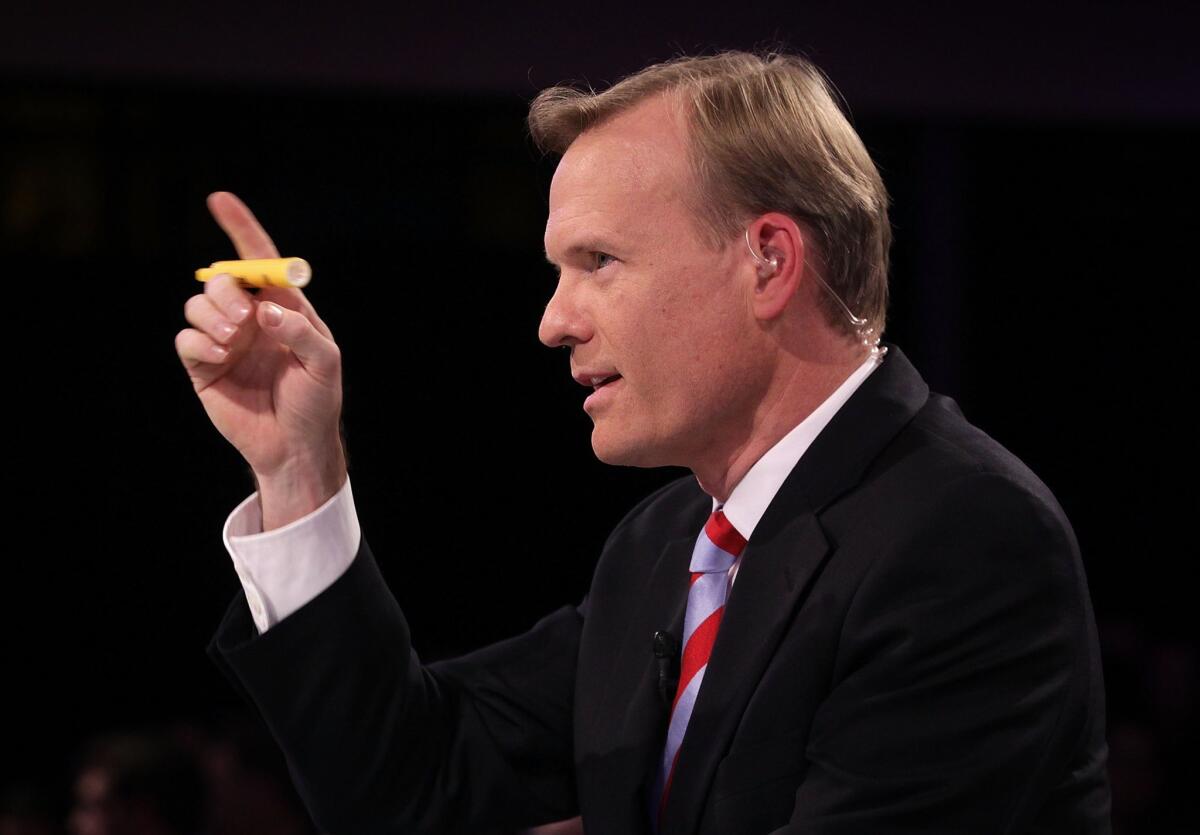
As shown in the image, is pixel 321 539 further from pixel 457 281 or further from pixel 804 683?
pixel 457 281

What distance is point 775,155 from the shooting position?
5.05 feet

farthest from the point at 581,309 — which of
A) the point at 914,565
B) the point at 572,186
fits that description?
the point at 914,565

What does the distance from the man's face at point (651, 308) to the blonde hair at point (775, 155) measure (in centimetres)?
3

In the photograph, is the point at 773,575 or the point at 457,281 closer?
the point at 773,575

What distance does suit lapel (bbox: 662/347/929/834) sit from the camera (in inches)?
55.3

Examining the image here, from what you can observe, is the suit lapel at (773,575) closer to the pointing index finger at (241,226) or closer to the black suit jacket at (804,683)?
the black suit jacket at (804,683)

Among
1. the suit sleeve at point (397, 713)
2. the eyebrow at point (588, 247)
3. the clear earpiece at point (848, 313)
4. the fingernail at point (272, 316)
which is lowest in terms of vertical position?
the suit sleeve at point (397, 713)

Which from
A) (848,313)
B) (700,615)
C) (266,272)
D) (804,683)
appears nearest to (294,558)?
(266,272)

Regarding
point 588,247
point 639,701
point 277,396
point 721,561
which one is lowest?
point 639,701

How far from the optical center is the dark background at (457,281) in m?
3.72

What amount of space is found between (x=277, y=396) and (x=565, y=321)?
0.30m

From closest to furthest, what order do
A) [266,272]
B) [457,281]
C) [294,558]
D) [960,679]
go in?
1. [960,679]
2. [266,272]
3. [294,558]
4. [457,281]

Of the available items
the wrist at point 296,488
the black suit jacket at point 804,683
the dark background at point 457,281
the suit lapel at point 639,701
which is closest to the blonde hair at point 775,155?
the black suit jacket at point 804,683

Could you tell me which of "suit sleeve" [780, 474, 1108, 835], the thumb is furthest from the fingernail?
"suit sleeve" [780, 474, 1108, 835]
